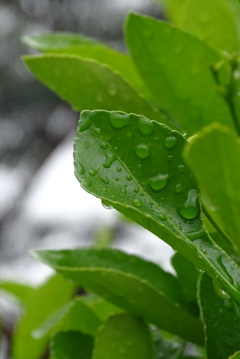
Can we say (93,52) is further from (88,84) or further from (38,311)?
(38,311)

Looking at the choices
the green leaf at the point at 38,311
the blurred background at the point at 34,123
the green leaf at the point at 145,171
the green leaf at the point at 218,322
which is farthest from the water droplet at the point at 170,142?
the blurred background at the point at 34,123

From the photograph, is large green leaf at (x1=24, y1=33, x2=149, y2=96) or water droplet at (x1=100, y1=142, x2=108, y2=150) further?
large green leaf at (x1=24, y1=33, x2=149, y2=96)

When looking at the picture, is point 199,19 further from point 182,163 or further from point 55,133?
point 55,133

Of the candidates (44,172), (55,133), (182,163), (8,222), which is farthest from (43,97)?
(182,163)

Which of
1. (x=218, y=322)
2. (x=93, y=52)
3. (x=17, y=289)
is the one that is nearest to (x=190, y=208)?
(x=218, y=322)

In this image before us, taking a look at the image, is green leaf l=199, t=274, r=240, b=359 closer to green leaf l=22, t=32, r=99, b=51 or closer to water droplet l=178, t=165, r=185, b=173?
water droplet l=178, t=165, r=185, b=173

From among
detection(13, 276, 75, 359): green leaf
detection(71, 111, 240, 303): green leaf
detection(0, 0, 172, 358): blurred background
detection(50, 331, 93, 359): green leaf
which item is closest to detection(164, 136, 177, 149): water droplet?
detection(71, 111, 240, 303): green leaf
